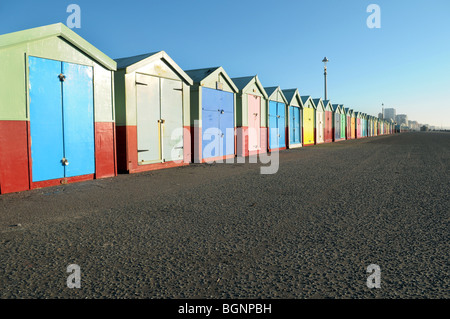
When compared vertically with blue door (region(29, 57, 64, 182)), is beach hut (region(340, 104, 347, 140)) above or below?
above

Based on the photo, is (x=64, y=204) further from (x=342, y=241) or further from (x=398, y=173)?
(x=398, y=173)

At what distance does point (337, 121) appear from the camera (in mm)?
32156

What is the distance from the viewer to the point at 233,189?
253 inches

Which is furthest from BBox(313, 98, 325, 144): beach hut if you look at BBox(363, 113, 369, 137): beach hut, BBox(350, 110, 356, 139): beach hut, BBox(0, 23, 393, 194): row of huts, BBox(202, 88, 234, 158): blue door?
BBox(363, 113, 369, 137): beach hut

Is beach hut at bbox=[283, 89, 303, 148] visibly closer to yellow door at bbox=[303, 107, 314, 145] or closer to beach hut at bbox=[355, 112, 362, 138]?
yellow door at bbox=[303, 107, 314, 145]

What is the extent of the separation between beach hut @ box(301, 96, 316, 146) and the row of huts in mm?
8414

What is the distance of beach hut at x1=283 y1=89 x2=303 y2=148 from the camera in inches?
789

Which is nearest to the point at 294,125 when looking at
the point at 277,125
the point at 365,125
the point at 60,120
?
the point at 277,125

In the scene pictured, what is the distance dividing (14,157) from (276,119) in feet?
45.5

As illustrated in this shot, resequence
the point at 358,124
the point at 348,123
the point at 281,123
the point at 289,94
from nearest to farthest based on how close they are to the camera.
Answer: the point at 281,123, the point at 289,94, the point at 348,123, the point at 358,124

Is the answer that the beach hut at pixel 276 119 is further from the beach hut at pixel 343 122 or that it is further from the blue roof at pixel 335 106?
the beach hut at pixel 343 122

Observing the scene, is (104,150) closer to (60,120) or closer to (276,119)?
(60,120)
